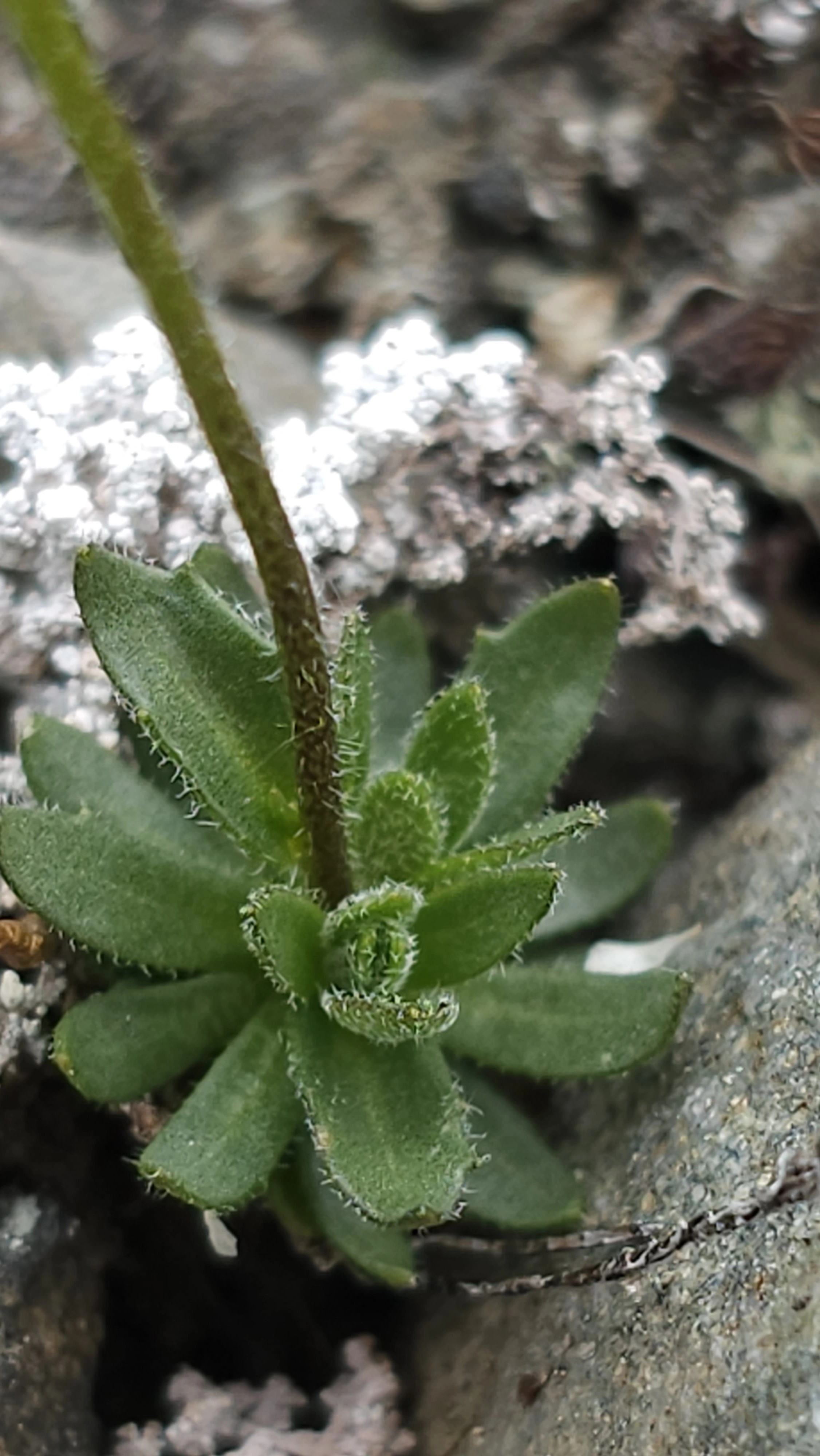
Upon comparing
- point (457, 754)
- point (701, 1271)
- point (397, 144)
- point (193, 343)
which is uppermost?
point (193, 343)

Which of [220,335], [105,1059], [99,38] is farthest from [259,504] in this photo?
[99,38]

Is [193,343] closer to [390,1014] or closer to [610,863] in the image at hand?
[390,1014]

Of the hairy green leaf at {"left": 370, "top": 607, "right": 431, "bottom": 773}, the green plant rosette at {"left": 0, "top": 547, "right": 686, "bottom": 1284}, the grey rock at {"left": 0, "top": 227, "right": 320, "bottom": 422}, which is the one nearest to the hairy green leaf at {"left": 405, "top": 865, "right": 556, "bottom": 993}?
the green plant rosette at {"left": 0, "top": 547, "right": 686, "bottom": 1284}

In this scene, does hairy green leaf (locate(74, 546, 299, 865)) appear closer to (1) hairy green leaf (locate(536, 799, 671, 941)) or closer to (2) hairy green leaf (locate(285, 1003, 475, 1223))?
(2) hairy green leaf (locate(285, 1003, 475, 1223))

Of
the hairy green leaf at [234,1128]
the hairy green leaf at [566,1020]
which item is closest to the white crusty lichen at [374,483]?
the hairy green leaf at [234,1128]

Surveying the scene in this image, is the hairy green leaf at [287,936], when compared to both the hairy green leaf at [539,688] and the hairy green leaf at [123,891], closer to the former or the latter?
the hairy green leaf at [123,891]

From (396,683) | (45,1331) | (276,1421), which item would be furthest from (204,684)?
(276,1421)

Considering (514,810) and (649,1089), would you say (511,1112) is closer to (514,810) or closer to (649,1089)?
(649,1089)
